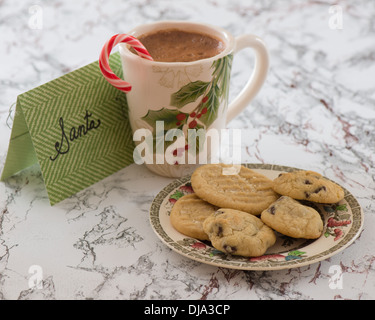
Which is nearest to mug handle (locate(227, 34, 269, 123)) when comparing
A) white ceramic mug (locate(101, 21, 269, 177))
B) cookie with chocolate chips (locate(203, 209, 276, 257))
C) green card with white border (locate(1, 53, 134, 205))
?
white ceramic mug (locate(101, 21, 269, 177))

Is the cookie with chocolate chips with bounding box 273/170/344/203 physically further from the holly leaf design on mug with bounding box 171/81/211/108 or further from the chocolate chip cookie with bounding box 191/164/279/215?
the holly leaf design on mug with bounding box 171/81/211/108

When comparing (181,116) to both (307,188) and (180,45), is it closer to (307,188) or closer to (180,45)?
(180,45)

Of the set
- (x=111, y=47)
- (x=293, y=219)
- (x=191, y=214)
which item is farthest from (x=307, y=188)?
(x=111, y=47)

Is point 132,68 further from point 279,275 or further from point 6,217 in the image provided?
point 279,275

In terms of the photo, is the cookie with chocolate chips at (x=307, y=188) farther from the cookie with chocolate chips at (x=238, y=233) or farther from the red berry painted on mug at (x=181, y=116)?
the red berry painted on mug at (x=181, y=116)

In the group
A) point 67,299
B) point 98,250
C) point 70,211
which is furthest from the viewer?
point 70,211

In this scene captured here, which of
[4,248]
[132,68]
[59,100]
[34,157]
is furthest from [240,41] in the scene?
[4,248]
